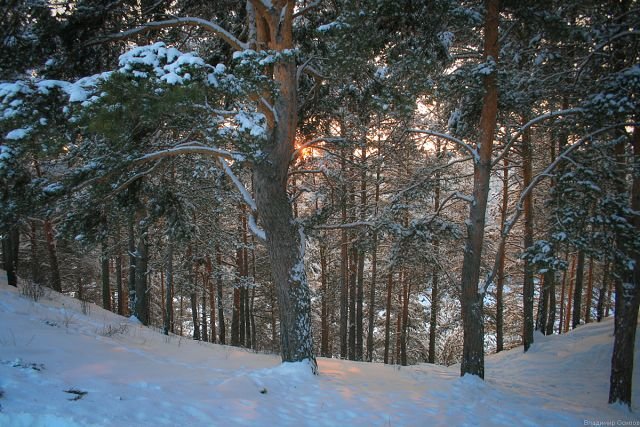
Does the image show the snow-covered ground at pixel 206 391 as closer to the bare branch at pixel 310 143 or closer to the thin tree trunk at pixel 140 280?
the thin tree trunk at pixel 140 280

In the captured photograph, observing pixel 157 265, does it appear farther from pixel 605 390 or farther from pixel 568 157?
pixel 605 390

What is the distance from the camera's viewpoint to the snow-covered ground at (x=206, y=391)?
3829mm

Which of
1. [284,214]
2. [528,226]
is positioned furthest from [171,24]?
[528,226]

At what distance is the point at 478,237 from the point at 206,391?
6075mm

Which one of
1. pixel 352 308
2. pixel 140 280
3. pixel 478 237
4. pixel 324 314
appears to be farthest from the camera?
pixel 324 314

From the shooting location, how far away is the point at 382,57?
24.4 feet

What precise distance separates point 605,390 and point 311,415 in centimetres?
931

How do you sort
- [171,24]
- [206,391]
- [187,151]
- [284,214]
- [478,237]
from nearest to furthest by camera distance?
[206,391] → [187,151] → [171,24] → [284,214] → [478,237]

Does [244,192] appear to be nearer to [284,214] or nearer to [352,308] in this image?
[284,214]

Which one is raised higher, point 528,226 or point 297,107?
point 297,107

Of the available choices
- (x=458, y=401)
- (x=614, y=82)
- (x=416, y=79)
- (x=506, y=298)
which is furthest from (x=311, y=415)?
(x=506, y=298)

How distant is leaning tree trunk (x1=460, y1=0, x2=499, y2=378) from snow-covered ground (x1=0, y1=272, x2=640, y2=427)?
0.55 meters

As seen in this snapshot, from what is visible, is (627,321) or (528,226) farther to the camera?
(528,226)

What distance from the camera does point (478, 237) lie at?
25.9 ft
